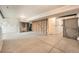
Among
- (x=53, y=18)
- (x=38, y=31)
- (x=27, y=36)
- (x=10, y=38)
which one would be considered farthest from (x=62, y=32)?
(x=10, y=38)

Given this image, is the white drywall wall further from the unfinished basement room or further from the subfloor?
the subfloor

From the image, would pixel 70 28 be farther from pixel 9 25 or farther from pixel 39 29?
pixel 9 25

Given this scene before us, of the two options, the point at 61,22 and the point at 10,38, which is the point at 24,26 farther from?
the point at 61,22

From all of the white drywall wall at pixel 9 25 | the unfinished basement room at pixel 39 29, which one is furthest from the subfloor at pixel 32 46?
the white drywall wall at pixel 9 25

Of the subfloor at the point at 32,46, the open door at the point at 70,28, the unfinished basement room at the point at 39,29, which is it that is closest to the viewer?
the subfloor at the point at 32,46

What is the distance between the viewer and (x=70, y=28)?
4527 millimetres

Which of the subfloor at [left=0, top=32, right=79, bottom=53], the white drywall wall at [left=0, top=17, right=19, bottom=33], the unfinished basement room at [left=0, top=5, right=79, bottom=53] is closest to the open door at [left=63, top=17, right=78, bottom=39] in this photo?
the unfinished basement room at [left=0, top=5, right=79, bottom=53]

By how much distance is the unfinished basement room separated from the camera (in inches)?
116

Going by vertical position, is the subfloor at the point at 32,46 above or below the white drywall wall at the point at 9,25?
below

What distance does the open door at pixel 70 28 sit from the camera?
418 cm

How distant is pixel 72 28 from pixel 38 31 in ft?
7.24

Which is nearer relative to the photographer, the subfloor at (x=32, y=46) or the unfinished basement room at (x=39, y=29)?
the subfloor at (x=32, y=46)

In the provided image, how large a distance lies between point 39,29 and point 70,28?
203 cm

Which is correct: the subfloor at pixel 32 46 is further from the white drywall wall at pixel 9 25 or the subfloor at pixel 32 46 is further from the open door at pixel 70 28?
the open door at pixel 70 28
